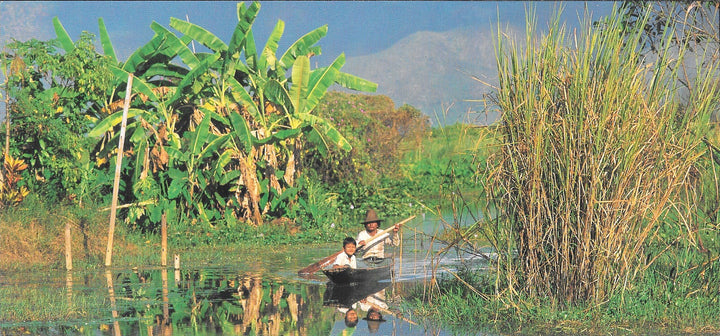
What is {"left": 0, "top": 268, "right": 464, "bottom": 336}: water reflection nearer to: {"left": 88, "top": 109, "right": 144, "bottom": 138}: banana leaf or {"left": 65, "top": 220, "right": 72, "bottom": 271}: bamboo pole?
{"left": 65, "top": 220, "right": 72, "bottom": 271}: bamboo pole

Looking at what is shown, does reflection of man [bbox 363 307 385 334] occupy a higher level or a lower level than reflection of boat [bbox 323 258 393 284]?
lower

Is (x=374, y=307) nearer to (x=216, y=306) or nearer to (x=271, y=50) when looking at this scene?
(x=216, y=306)

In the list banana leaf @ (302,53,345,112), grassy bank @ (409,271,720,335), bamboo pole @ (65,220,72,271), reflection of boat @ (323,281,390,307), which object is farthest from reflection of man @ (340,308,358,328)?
banana leaf @ (302,53,345,112)

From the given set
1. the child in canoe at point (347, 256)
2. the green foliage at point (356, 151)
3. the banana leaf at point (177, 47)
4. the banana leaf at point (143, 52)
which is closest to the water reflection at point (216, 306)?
the child in canoe at point (347, 256)

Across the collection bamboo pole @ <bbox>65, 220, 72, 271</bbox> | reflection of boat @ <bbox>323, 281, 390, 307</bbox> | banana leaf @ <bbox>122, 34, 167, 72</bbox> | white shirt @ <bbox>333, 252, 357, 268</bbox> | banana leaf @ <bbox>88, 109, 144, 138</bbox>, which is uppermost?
banana leaf @ <bbox>122, 34, 167, 72</bbox>

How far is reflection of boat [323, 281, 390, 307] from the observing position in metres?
11.1

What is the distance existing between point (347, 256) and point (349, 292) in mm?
668

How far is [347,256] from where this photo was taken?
12.6 m

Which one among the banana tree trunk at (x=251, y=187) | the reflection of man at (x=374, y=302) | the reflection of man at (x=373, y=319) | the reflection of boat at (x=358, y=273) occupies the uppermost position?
the banana tree trunk at (x=251, y=187)

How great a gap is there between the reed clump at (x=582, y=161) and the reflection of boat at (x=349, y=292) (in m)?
2.67

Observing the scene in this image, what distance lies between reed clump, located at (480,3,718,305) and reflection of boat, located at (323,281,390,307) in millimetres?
2672

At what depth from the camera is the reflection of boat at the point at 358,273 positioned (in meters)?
12.1

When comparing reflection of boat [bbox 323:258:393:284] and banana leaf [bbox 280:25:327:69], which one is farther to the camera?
banana leaf [bbox 280:25:327:69]

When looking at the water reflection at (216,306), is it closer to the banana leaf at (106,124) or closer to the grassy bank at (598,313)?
the grassy bank at (598,313)
